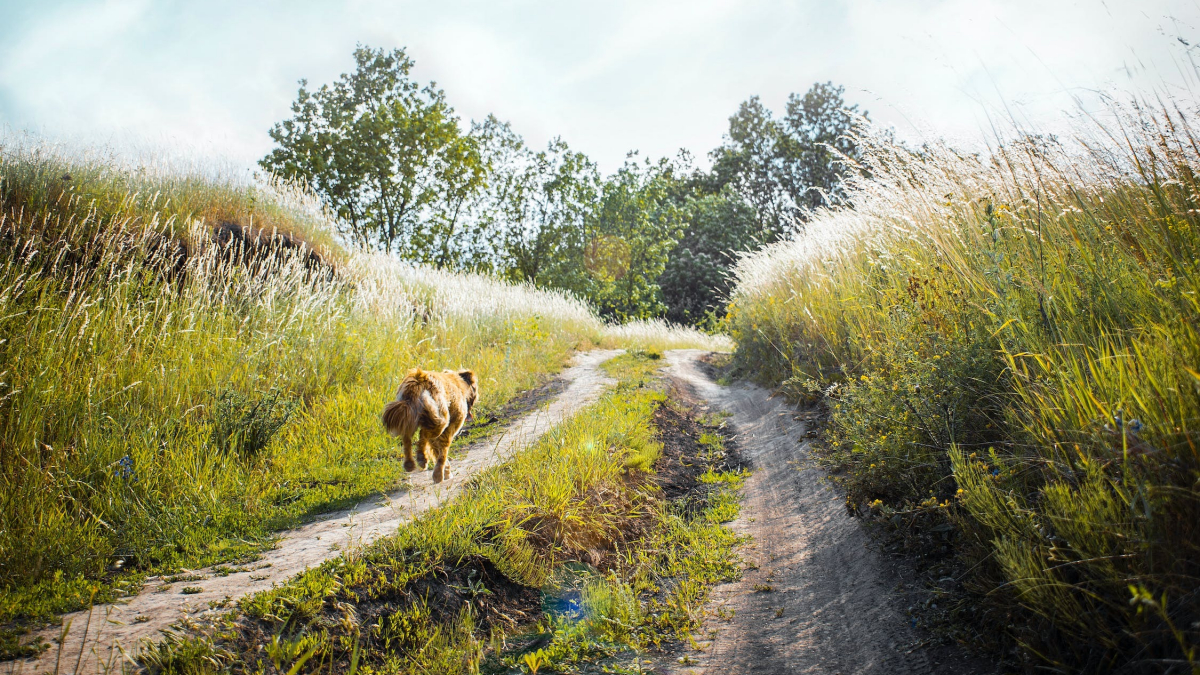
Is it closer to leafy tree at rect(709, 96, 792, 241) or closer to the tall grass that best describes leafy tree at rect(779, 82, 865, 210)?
leafy tree at rect(709, 96, 792, 241)

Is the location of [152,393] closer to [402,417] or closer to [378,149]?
[402,417]

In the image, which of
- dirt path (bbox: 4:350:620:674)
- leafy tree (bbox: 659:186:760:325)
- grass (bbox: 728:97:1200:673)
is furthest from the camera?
leafy tree (bbox: 659:186:760:325)

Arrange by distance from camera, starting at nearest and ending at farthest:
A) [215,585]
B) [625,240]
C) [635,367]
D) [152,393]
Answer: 1. [215,585]
2. [152,393]
3. [635,367]
4. [625,240]

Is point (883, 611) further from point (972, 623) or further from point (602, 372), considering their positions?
point (602, 372)

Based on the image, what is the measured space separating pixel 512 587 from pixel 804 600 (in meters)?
1.70

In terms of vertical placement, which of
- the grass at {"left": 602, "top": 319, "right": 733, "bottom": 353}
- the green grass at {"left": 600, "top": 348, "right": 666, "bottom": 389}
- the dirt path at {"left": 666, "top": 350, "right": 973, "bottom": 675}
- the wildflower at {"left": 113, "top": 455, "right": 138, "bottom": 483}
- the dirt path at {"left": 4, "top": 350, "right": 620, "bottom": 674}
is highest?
the grass at {"left": 602, "top": 319, "right": 733, "bottom": 353}

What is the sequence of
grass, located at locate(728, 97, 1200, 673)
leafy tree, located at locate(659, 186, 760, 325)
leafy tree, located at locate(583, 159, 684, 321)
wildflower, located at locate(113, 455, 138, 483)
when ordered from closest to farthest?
grass, located at locate(728, 97, 1200, 673) → wildflower, located at locate(113, 455, 138, 483) → leafy tree, located at locate(583, 159, 684, 321) → leafy tree, located at locate(659, 186, 760, 325)

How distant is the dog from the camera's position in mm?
4711

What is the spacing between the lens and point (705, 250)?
107ft

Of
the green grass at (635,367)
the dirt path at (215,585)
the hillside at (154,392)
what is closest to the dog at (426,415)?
the dirt path at (215,585)

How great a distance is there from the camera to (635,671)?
2.72 m

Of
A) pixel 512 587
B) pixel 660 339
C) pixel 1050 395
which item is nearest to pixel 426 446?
pixel 512 587

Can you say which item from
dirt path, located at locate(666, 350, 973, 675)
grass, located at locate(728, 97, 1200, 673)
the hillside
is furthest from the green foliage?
grass, located at locate(728, 97, 1200, 673)

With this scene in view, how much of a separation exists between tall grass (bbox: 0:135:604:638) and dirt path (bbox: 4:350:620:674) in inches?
9.0
